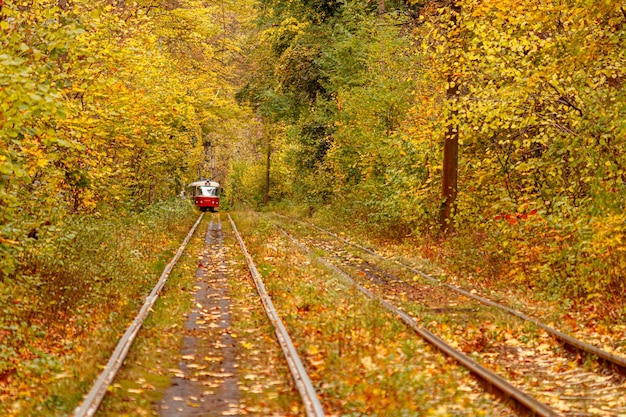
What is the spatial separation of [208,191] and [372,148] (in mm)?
35913

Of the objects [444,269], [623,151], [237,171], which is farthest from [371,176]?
[237,171]

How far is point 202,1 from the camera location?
33.2 metres

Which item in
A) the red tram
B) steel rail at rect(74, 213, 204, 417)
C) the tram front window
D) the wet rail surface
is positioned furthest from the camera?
the tram front window

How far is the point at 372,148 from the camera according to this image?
88.1 ft

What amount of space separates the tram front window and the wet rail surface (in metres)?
A: 45.8

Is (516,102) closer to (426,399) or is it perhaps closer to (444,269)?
(444,269)

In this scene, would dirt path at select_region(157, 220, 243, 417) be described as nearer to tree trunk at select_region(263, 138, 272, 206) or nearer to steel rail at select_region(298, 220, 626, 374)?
steel rail at select_region(298, 220, 626, 374)

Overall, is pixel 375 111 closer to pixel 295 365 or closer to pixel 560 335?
pixel 560 335

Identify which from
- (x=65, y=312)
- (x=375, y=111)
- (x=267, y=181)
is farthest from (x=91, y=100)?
(x=267, y=181)

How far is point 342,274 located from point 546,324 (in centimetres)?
634

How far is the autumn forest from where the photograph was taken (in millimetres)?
9883

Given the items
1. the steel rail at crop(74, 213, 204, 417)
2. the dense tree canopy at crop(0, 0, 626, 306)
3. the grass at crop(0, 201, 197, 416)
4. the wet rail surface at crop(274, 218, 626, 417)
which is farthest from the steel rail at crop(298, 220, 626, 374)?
the grass at crop(0, 201, 197, 416)

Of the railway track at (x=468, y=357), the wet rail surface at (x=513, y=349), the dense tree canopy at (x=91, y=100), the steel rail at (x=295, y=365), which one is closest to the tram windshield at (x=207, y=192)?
the dense tree canopy at (x=91, y=100)

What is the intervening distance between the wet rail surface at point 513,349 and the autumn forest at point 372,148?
154 cm
